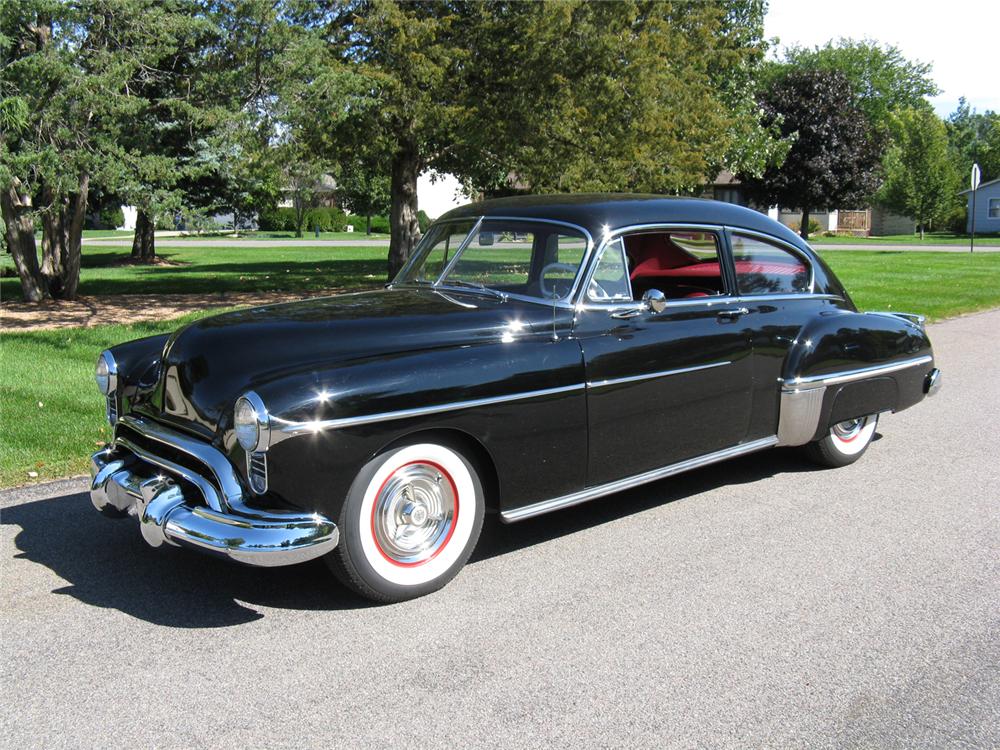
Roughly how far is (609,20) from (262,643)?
12295 millimetres

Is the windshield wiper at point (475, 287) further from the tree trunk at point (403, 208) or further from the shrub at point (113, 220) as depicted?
the shrub at point (113, 220)

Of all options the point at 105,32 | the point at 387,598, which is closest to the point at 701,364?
the point at 387,598

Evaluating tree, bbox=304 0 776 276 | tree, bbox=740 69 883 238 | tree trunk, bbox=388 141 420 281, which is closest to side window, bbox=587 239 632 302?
tree, bbox=304 0 776 276

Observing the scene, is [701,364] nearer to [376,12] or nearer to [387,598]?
[387,598]

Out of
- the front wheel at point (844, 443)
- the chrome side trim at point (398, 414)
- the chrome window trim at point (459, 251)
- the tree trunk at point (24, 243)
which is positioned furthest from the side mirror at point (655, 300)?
the tree trunk at point (24, 243)

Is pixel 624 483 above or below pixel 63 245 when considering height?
below

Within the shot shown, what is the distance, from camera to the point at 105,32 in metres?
→ 11.2

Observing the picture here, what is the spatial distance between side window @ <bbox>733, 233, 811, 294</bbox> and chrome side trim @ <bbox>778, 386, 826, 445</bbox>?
0.63 metres

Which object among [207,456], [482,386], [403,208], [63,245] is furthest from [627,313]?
[63,245]

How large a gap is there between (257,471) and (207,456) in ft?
0.91

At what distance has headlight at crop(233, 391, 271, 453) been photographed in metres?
3.54

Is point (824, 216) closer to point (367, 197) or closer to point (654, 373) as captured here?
point (367, 197)

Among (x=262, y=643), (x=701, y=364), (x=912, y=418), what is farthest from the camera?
(x=912, y=418)

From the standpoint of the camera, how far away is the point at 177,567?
4.28 m
